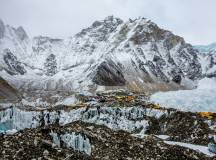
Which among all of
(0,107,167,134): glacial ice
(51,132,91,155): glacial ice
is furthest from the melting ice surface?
(51,132,91,155): glacial ice

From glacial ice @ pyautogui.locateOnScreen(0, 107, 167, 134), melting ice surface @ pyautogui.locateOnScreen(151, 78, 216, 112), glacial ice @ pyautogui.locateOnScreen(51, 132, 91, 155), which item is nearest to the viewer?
glacial ice @ pyautogui.locateOnScreen(51, 132, 91, 155)

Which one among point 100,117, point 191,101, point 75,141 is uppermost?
point 191,101

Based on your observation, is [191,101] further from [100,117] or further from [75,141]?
[75,141]

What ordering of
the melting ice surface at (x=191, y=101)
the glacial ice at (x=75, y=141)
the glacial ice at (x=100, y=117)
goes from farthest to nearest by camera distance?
the melting ice surface at (x=191, y=101), the glacial ice at (x=100, y=117), the glacial ice at (x=75, y=141)

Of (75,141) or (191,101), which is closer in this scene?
(75,141)

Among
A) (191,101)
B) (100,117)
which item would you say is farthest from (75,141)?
(191,101)

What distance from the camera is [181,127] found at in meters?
92.2

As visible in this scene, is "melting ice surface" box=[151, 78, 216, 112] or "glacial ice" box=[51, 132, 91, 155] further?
"melting ice surface" box=[151, 78, 216, 112]

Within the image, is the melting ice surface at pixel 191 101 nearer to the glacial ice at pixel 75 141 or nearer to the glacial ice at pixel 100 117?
the glacial ice at pixel 100 117

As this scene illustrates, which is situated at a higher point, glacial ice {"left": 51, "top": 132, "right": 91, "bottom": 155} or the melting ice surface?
the melting ice surface

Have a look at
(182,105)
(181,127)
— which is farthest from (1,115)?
(181,127)

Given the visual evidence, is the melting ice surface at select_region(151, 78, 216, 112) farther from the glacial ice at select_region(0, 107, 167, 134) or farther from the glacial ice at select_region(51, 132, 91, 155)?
the glacial ice at select_region(51, 132, 91, 155)

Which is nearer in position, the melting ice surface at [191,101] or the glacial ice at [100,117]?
the glacial ice at [100,117]

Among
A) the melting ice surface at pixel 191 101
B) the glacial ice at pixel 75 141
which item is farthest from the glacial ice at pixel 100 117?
the glacial ice at pixel 75 141
